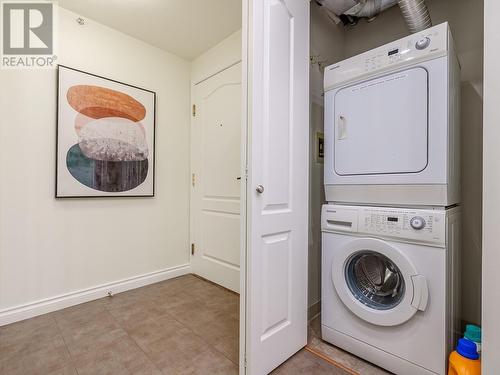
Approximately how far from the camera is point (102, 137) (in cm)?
218

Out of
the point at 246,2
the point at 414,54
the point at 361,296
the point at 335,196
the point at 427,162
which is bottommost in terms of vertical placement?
the point at 361,296

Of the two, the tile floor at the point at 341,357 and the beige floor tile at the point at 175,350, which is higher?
the beige floor tile at the point at 175,350

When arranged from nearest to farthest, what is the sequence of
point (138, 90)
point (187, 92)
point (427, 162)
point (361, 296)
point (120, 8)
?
1. point (427, 162)
2. point (361, 296)
3. point (120, 8)
4. point (138, 90)
5. point (187, 92)

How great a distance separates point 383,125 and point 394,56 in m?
0.36

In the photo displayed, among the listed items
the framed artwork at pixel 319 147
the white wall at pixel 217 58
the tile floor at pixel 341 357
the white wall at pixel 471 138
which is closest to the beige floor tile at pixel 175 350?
the tile floor at pixel 341 357

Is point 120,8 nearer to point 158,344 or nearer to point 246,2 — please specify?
point 246,2

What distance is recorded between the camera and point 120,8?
2.00 m

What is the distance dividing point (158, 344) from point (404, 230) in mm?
1564

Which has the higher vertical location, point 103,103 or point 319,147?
point 103,103

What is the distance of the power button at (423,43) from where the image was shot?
123 centimetres

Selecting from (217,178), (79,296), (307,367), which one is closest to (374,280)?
(307,367)

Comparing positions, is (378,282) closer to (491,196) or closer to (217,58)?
(491,196)

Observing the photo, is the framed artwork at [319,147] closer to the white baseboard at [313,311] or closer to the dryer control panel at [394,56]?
the dryer control panel at [394,56]

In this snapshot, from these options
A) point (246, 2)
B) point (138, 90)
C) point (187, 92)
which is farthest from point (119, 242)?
point (246, 2)
